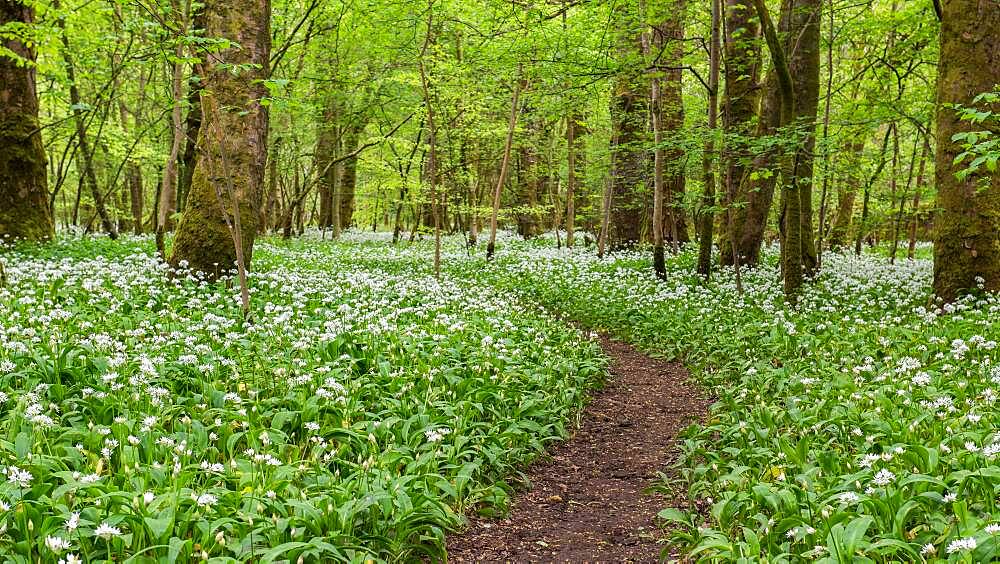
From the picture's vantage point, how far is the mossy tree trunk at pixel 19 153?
499 inches

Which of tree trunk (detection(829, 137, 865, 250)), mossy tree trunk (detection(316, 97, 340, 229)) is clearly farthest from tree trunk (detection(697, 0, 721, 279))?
mossy tree trunk (detection(316, 97, 340, 229))

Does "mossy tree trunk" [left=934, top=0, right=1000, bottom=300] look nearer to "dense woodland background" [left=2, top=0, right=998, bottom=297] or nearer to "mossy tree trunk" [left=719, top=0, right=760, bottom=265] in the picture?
"dense woodland background" [left=2, top=0, right=998, bottom=297]

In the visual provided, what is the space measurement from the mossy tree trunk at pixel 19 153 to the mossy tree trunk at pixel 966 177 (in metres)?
16.6

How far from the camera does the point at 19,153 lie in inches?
506

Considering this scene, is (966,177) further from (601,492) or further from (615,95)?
(615,95)

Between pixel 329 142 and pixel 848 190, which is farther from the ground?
pixel 329 142

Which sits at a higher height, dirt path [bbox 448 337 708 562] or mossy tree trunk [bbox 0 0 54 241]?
mossy tree trunk [bbox 0 0 54 241]

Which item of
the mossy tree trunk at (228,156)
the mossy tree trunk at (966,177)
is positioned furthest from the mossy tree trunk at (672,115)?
the mossy tree trunk at (228,156)

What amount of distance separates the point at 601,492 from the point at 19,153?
1393cm

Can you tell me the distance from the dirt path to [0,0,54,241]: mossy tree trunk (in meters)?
12.5

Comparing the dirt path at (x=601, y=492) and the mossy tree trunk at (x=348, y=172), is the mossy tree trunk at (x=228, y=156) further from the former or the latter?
the mossy tree trunk at (x=348, y=172)

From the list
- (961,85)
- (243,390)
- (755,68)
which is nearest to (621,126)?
(755,68)

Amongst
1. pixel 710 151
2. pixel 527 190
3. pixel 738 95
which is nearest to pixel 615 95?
pixel 738 95

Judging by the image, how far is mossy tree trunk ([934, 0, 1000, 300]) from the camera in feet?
29.5
